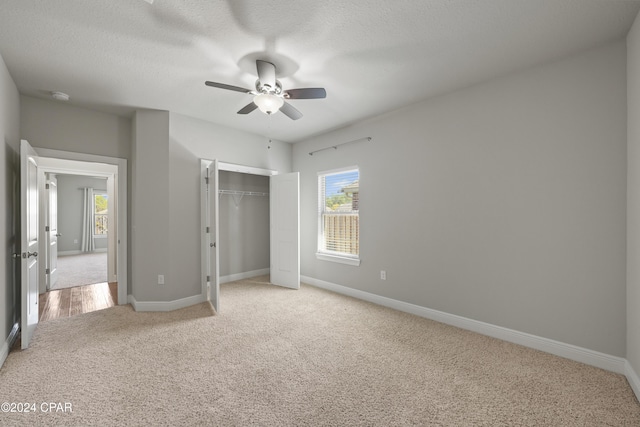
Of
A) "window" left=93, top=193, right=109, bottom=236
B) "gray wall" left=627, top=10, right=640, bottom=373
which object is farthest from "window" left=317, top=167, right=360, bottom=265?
"window" left=93, top=193, right=109, bottom=236

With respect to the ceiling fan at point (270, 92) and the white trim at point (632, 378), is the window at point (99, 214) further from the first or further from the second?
the white trim at point (632, 378)

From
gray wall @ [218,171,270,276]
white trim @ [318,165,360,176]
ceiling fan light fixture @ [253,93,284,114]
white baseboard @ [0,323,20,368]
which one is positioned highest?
ceiling fan light fixture @ [253,93,284,114]

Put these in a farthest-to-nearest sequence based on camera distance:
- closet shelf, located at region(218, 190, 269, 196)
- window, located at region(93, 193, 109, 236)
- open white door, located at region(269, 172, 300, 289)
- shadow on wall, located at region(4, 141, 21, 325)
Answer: window, located at region(93, 193, 109, 236) < closet shelf, located at region(218, 190, 269, 196) < open white door, located at region(269, 172, 300, 289) < shadow on wall, located at region(4, 141, 21, 325)

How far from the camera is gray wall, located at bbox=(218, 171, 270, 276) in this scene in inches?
204

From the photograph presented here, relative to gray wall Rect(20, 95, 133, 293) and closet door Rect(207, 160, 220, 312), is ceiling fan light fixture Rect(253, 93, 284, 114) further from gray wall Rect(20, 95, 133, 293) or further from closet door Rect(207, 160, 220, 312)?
gray wall Rect(20, 95, 133, 293)

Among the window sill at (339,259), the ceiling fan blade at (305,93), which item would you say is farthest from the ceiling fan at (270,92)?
the window sill at (339,259)

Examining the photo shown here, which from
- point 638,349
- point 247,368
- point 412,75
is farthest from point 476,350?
point 412,75

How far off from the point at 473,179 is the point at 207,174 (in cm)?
353

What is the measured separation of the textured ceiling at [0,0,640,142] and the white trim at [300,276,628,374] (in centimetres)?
259

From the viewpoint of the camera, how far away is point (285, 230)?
497 centimetres

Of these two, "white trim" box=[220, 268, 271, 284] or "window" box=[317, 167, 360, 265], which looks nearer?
"window" box=[317, 167, 360, 265]

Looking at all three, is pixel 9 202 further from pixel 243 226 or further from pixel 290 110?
pixel 243 226

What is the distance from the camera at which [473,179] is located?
10.1 feet

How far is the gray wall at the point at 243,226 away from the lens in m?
5.19
